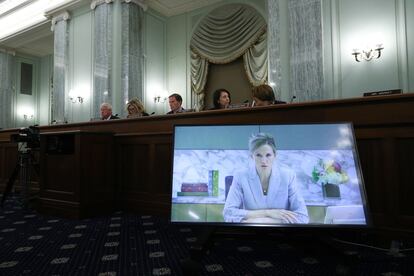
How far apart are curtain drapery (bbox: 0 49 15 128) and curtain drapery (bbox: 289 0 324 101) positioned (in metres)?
8.96

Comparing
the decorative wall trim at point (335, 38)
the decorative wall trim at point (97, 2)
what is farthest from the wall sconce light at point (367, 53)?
the decorative wall trim at point (97, 2)

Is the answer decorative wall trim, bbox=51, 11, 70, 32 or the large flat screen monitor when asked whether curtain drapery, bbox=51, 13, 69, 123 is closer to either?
decorative wall trim, bbox=51, 11, 70, 32

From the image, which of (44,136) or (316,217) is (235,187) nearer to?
(316,217)

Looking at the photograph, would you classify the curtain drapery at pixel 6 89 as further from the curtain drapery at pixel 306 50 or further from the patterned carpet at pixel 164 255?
the curtain drapery at pixel 306 50

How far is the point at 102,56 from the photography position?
6375 millimetres

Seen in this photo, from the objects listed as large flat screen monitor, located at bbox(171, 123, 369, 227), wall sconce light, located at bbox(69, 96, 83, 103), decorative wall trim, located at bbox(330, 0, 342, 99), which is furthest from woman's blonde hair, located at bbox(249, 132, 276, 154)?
wall sconce light, located at bbox(69, 96, 83, 103)

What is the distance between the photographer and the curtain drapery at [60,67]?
7129 millimetres

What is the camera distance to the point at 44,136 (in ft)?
10.1

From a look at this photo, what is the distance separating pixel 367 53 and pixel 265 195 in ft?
12.3

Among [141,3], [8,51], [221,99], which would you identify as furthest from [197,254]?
[8,51]

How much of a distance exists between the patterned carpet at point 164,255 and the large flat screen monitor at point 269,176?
226 mm

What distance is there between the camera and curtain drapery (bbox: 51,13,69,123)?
7.13 meters

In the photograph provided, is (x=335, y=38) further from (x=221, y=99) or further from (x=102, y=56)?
(x=102, y=56)

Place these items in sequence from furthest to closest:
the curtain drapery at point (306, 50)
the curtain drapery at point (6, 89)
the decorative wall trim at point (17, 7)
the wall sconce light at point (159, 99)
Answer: the curtain drapery at point (6, 89) < the decorative wall trim at point (17, 7) < the wall sconce light at point (159, 99) < the curtain drapery at point (306, 50)
